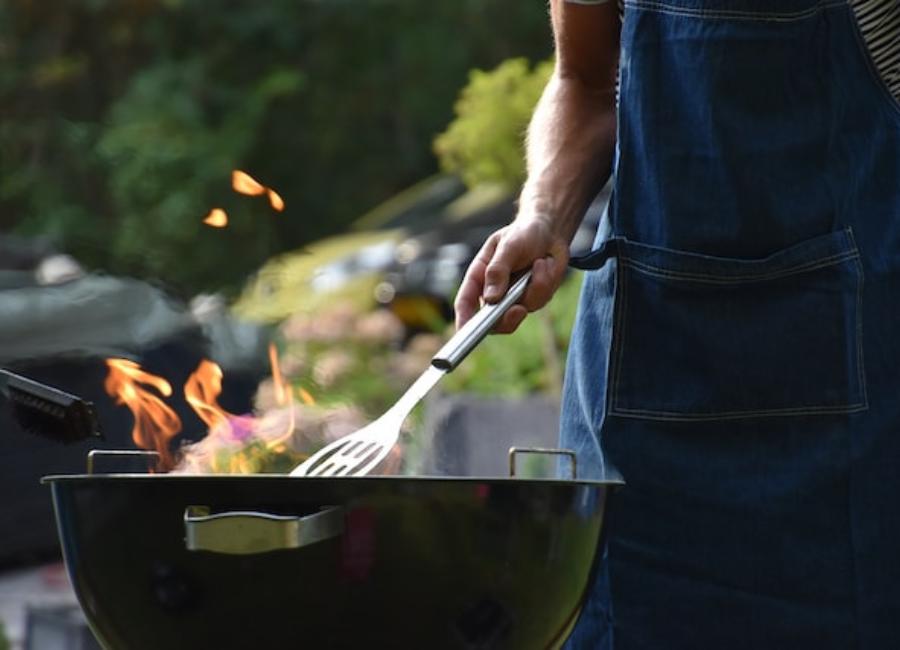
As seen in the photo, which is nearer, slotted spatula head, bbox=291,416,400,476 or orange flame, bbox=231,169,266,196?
slotted spatula head, bbox=291,416,400,476

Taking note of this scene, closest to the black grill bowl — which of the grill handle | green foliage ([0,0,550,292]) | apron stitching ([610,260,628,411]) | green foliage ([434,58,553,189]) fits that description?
the grill handle

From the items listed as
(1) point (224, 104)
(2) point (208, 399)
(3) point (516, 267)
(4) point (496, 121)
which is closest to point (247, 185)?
(2) point (208, 399)

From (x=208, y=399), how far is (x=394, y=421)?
31 centimetres

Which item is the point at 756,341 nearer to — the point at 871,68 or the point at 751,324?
the point at 751,324

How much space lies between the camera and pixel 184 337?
3.04 meters

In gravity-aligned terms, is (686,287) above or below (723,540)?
above

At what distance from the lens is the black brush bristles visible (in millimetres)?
1424

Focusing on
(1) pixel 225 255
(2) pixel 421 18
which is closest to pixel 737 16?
(1) pixel 225 255

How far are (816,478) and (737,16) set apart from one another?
0.43 m

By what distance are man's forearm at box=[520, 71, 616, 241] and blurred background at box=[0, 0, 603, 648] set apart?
0.31 m

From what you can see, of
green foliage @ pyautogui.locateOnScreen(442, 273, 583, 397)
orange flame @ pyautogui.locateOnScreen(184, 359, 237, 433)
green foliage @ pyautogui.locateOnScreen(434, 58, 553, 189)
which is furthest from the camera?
green foliage @ pyautogui.locateOnScreen(434, 58, 553, 189)

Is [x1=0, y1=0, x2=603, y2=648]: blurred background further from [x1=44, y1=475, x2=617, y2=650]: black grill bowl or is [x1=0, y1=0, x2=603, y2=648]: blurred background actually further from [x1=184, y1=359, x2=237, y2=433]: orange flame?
[x1=44, y1=475, x2=617, y2=650]: black grill bowl

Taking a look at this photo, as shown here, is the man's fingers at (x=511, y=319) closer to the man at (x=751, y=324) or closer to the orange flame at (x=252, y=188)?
the man at (x=751, y=324)

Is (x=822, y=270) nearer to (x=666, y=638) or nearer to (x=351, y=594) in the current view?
(x=666, y=638)
